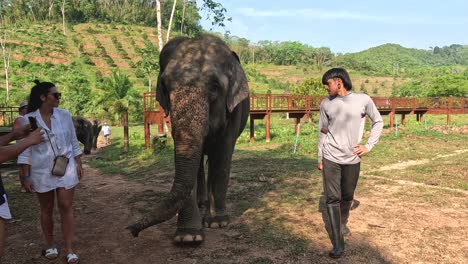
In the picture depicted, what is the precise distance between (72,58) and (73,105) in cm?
3573

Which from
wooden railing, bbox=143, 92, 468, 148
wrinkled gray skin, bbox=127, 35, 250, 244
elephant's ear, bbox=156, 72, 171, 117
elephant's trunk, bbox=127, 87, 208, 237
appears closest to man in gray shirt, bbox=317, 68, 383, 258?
wrinkled gray skin, bbox=127, 35, 250, 244

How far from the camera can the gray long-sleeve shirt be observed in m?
4.59

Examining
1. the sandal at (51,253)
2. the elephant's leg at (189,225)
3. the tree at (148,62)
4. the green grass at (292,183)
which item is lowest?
the green grass at (292,183)

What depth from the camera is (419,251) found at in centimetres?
Answer: 483

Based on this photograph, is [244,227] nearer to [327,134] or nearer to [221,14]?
[327,134]

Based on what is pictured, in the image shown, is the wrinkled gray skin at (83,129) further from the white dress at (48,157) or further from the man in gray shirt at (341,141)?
the man in gray shirt at (341,141)

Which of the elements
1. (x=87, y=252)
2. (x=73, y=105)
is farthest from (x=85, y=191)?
(x=73, y=105)

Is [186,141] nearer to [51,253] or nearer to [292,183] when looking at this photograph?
[51,253]

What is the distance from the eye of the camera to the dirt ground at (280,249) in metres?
Result: 4.65

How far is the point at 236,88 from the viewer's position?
5.33 meters

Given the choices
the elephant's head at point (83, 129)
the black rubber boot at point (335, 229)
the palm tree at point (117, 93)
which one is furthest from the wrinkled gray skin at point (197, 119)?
the palm tree at point (117, 93)

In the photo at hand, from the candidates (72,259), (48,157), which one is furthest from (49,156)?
(72,259)

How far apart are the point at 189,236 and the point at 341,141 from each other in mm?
2176

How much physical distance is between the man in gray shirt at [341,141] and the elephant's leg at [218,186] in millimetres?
1607
